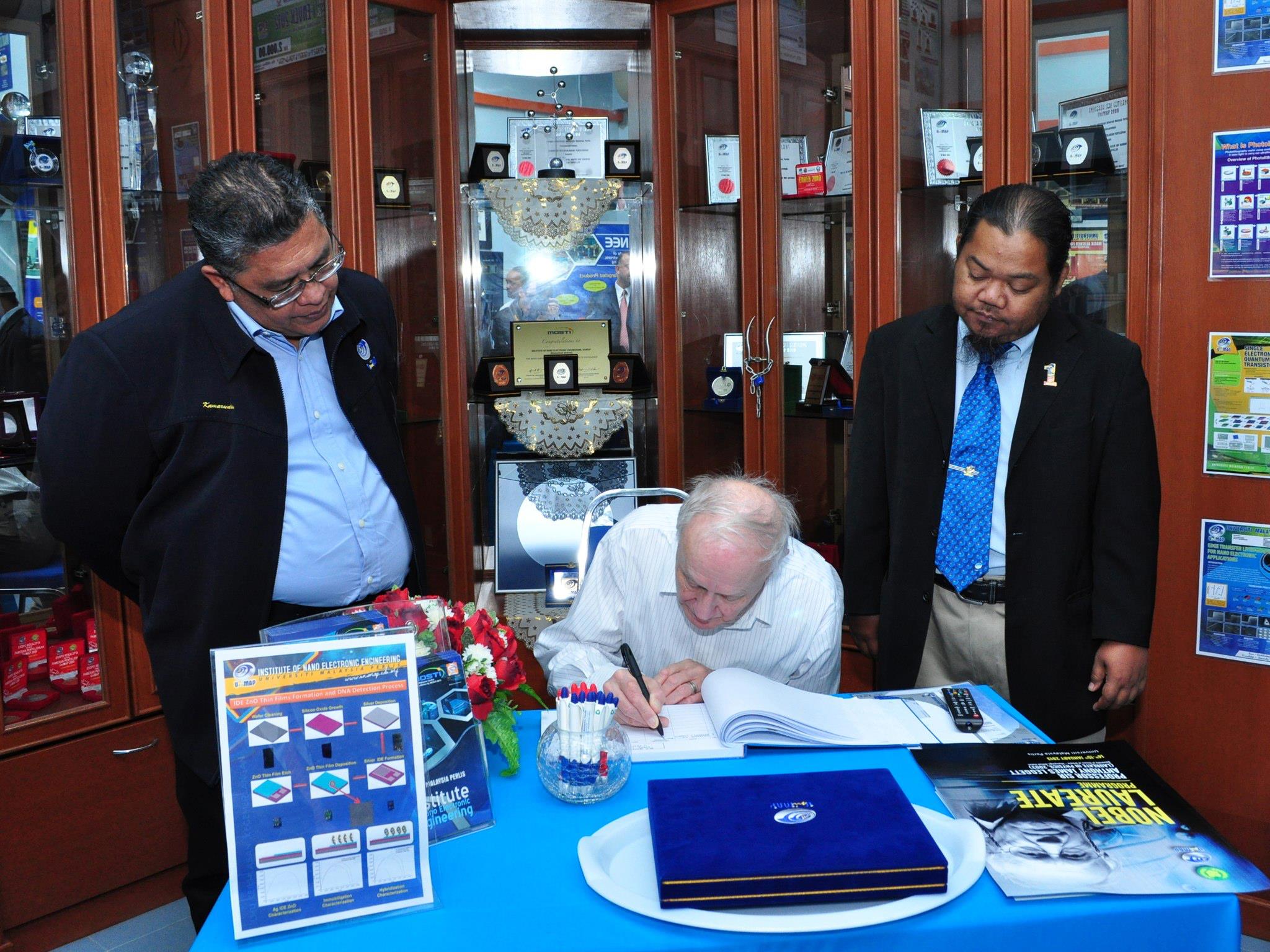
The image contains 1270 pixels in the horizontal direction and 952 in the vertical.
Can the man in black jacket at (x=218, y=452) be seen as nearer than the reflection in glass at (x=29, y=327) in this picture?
Yes

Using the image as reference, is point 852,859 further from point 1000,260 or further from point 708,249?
point 708,249

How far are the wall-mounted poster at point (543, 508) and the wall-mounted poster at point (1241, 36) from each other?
1945mm

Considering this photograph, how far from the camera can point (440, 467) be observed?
3.29 meters

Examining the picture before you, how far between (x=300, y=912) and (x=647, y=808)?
0.44 m

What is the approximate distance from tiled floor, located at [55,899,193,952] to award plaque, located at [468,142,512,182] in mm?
2273

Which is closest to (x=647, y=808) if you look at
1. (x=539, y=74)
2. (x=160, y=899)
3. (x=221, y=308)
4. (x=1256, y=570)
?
(x=221, y=308)

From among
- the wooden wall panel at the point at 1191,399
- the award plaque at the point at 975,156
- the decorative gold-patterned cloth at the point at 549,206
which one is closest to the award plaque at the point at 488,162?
the decorative gold-patterned cloth at the point at 549,206

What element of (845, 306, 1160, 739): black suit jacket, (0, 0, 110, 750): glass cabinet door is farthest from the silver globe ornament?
(845, 306, 1160, 739): black suit jacket

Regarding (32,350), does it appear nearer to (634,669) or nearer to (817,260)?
(634,669)

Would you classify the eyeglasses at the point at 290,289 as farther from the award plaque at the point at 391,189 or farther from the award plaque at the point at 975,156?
the award plaque at the point at 975,156

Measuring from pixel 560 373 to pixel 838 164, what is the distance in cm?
106

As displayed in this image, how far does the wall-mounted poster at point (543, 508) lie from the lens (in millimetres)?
3381

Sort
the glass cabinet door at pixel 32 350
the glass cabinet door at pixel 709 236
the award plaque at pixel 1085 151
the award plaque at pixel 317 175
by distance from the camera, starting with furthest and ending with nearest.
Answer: the glass cabinet door at pixel 709 236
the award plaque at pixel 317 175
the award plaque at pixel 1085 151
the glass cabinet door at pixel 32 350

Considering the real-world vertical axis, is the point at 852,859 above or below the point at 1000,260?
below
